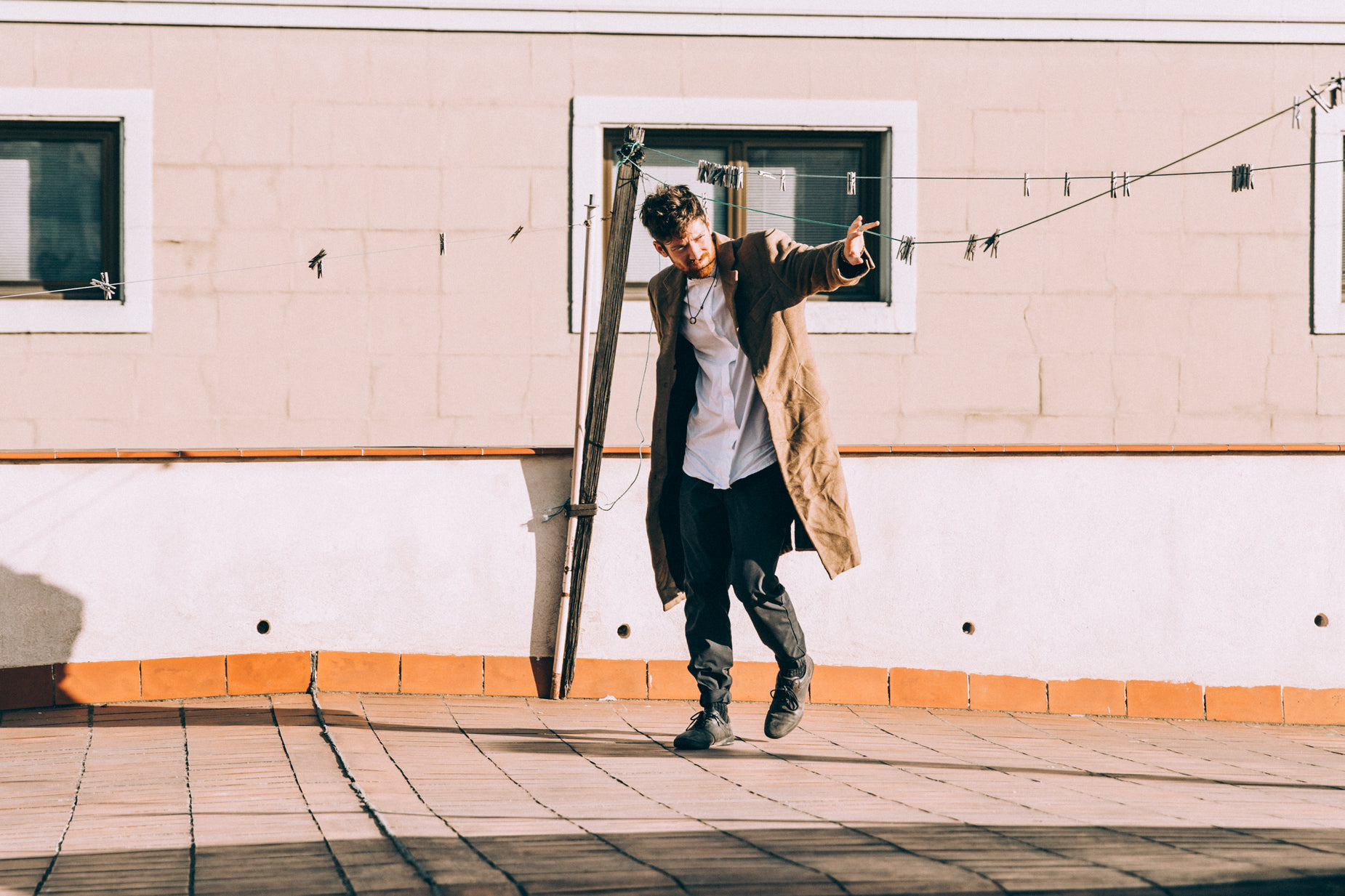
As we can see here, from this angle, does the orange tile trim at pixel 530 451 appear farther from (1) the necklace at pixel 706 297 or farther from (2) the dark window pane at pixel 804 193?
(1) the necklace at pixel 706 297

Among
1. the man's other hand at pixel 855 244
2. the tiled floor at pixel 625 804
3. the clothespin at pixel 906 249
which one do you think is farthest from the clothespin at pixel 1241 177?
the tiled floor at pixel 625 804

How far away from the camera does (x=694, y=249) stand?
14.0 ft

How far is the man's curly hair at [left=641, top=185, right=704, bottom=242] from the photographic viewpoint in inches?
164

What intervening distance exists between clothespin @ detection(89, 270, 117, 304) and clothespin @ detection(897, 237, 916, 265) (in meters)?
3.58

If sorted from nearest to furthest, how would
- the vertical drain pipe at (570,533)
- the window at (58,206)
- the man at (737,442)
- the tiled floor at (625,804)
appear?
the tiled floor at (625,804) < the man at (737,442) < the vertical drain pipe at (570,533) < the window at (58,206)

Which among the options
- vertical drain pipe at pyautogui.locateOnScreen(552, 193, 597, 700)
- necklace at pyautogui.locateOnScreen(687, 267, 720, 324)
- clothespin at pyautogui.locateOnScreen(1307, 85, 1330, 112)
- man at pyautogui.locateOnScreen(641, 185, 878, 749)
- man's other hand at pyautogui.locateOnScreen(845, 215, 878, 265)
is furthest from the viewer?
vertical drain pipe at pyautogui.locateOnScreen(552, 193, 597, 700)

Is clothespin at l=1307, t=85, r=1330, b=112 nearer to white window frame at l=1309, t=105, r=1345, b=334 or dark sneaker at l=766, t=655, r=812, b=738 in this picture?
white window frame at l=1309, t=105, r=1345, b=334

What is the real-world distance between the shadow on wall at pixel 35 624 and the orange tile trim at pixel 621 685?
0.04 meters

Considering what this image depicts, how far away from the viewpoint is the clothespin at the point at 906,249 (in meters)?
5.84

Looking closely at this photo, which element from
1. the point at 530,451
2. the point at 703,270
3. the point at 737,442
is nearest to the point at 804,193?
the point at 530,451

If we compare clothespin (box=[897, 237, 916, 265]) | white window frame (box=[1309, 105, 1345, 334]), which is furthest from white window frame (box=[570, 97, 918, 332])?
white window frame (box=[1309, 105, 1345, 334])

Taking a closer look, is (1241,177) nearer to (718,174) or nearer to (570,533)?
(718,174)

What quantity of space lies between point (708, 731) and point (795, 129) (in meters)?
3.23

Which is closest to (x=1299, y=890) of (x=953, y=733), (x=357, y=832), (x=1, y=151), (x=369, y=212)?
(x=357, y=832)
